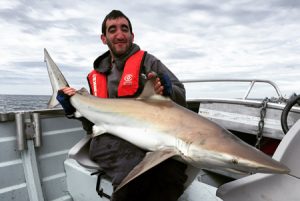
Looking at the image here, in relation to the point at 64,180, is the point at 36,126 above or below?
above

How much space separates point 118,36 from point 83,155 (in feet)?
4.13

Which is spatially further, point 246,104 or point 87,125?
point 246,104

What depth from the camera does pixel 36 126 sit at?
3850 mm

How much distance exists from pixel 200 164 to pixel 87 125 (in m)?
1.72

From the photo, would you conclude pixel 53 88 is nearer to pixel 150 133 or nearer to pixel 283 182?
pixel 150 133

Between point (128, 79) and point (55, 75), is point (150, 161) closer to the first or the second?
point (128, 79)

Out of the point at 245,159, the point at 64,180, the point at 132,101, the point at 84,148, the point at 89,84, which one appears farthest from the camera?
the point at 64,180

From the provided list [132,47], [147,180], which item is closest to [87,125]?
[132,47]

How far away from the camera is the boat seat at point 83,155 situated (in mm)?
3012

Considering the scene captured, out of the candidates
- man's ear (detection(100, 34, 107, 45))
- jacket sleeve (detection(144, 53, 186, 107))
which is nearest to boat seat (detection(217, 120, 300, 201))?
jacket sleeve (detection(144, 53, 186, 107))

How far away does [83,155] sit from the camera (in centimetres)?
323

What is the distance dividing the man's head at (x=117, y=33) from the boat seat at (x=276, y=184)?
1690 mm

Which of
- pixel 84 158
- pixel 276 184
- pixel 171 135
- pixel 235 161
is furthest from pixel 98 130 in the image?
pixel 276 184

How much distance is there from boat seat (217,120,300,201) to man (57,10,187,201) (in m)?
0.67
